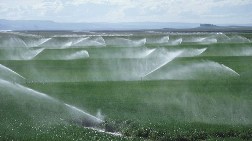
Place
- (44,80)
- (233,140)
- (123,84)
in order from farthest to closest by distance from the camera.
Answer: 1. (44,80)
2. (123,84)
3. (233,140)

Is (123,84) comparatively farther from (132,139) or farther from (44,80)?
(132,139)

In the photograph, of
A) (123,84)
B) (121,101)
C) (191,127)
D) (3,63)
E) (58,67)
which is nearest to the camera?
(191,127)

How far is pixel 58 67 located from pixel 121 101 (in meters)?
22.9

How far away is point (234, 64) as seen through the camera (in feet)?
175

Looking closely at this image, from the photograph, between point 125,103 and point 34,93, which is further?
point 34,93

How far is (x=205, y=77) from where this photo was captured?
42.1 m

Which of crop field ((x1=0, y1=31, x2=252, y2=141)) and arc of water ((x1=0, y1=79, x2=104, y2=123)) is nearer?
crop field ((x1=0, y1=31, x2=252, y2=141))

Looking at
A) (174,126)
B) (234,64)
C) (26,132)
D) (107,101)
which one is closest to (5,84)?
(107,101)

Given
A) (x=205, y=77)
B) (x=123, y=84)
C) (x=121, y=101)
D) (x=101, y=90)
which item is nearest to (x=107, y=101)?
(x=121, y=101)

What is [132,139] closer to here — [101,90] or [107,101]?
[107,101]

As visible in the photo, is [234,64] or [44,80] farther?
[234,64]

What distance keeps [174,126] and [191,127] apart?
0.95m

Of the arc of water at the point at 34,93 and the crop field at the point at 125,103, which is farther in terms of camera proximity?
the arc of water at the point at 34,93

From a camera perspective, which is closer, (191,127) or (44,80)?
(191,127)
